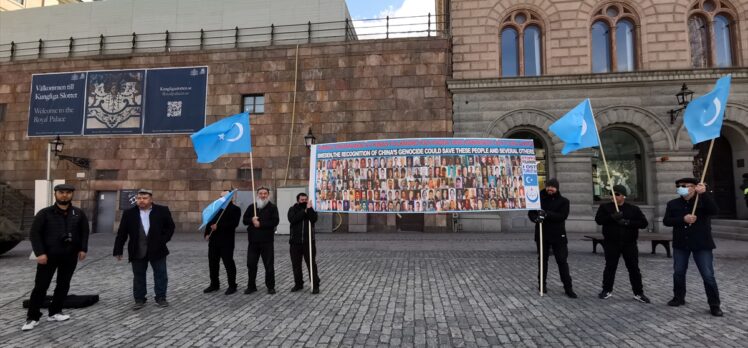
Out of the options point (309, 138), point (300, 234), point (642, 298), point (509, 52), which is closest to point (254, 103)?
point (309, 138)

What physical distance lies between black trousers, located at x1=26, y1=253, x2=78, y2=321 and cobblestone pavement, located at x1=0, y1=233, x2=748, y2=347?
0.23 m

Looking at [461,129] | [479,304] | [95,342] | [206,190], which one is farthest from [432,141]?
[206,190]

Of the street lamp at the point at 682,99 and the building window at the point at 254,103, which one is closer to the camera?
the street lamp at the point at 682,99

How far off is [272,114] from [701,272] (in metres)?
17.3

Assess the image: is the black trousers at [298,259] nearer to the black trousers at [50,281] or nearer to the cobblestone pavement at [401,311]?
the cobblestone pavement at [401,311]

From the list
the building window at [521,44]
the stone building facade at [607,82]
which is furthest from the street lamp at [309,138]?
the building window at [521,44]

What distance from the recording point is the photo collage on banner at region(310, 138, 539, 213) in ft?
28.0

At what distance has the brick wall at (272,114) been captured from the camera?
17.9 metres

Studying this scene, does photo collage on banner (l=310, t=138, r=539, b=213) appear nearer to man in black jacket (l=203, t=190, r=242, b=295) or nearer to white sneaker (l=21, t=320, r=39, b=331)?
man in black jacket (l=203, t=190, r=242, b=295)

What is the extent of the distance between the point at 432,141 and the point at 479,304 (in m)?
4.21

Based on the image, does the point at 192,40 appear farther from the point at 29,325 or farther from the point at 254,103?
the point at 29,325

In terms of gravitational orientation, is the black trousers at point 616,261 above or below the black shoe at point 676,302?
above

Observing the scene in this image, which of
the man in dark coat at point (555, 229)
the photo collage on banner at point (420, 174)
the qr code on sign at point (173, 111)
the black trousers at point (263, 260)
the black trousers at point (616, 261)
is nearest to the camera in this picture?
the black trousers at point (616, 261)

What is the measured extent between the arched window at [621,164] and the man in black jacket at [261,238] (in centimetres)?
1555
